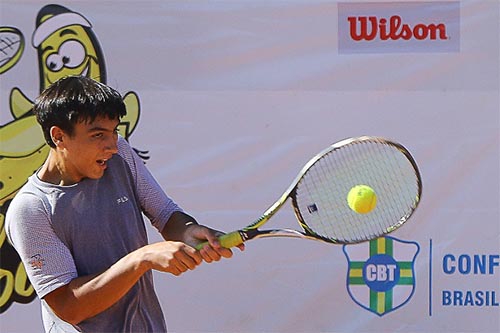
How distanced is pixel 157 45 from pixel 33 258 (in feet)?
5.42

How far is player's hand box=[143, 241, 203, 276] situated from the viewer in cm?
212

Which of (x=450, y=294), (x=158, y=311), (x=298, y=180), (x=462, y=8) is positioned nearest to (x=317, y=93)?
(x=462, y=8)

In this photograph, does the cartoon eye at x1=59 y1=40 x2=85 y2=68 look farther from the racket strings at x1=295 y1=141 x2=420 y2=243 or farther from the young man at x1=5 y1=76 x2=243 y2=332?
the young man at x1=5 y1=76 x2=243 y2=332

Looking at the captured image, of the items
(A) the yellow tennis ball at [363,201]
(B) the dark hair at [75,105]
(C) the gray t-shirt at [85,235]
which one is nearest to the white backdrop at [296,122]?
(A) the yellow tennis ball at [363,201]

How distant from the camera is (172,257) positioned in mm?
2121

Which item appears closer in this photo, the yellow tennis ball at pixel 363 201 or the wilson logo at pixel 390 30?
the yellow tennis ball at pixel 363 201

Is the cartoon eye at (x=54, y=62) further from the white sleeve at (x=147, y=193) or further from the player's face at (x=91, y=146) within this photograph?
the player's face at (x=91, y=146)

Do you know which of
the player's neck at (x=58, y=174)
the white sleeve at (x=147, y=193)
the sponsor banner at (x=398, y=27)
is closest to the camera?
the player's neck at (x=58, y=174)

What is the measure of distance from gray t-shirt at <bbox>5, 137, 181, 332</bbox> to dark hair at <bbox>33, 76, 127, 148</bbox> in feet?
0.48

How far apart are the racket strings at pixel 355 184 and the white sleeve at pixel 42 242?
0.69 meters

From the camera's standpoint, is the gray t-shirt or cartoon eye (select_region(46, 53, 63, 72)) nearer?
the gray t-shirt

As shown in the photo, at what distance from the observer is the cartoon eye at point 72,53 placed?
370 cm

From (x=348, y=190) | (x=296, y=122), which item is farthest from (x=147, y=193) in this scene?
(x=296, y=122)

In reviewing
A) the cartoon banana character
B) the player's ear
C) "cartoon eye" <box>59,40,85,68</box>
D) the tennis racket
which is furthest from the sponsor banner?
the player's ear
